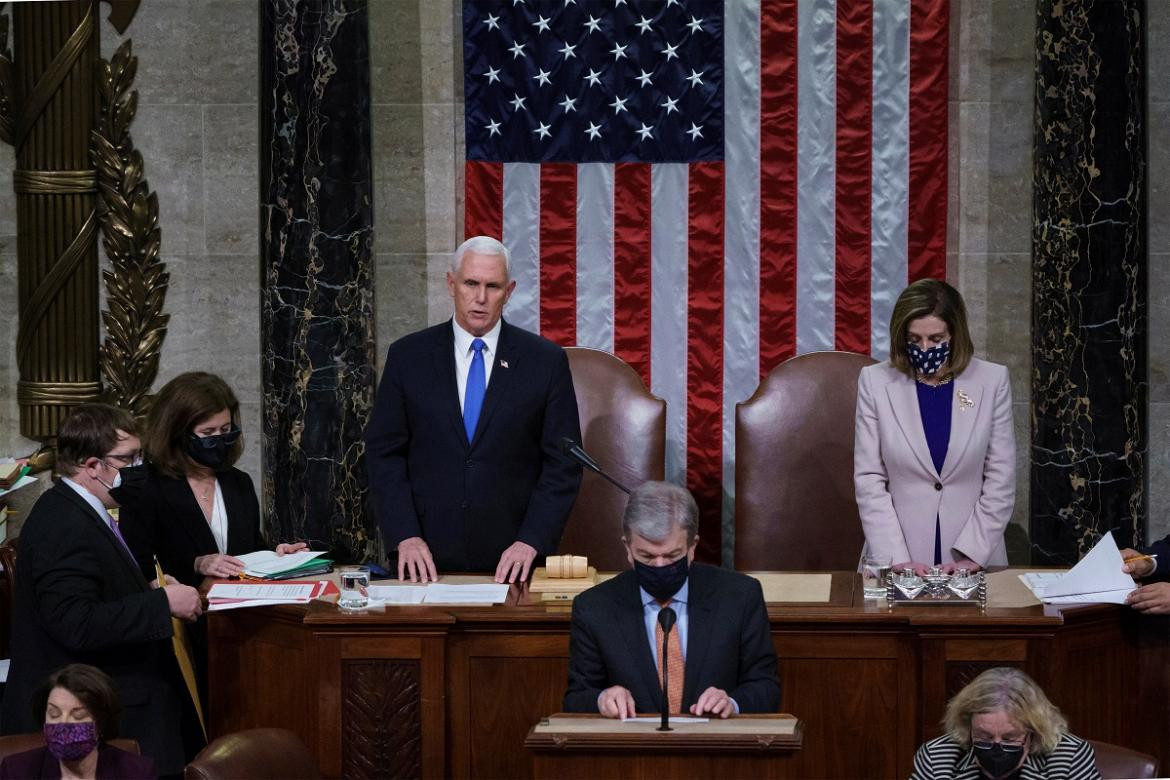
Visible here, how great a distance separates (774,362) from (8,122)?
3.85 meters

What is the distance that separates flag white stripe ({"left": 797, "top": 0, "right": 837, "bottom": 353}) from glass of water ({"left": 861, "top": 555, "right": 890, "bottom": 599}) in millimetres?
2747

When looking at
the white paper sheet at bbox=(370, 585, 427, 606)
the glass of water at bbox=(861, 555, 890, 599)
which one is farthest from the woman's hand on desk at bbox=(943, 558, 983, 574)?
the white paper sheet at bbox=(370, 585, 427, 606)

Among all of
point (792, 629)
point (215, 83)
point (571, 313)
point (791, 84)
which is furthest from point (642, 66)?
point (792, 629)

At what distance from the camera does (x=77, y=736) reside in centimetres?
408

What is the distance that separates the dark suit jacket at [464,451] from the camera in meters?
5.72

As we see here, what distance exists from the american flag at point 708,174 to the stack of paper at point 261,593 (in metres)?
2.89

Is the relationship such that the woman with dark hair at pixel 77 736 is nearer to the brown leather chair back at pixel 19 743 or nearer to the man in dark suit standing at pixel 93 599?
the brown leather chair back at pixel 19 743

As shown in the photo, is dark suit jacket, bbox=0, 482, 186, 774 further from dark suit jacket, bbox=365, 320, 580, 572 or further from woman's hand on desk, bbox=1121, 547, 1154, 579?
woman's hand on desk, bbox=1121, 547, 1154, 579

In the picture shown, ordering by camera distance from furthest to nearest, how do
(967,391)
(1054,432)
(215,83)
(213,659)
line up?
1. (215,83)
2. (1054,432)
3. (967,391)
4. (213,659)

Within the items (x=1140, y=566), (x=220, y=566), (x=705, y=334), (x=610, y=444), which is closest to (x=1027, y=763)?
(x=1140, y=566)

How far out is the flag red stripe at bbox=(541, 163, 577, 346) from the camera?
7.88 metres

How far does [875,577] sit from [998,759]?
1.08 m

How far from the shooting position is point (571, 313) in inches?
312

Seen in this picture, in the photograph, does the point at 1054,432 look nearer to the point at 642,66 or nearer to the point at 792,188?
the point at 792,188
